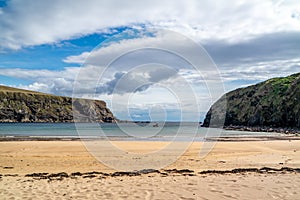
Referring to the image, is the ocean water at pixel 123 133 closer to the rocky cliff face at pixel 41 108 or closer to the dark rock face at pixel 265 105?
the dark rock face at pixel 265 105

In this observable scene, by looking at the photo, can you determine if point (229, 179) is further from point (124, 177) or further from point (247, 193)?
point (124, 177)

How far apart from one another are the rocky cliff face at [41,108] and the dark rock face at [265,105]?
7093 centimetres

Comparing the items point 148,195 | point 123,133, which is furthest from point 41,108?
point 148,195

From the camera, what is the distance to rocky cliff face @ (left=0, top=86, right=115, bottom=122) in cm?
15450

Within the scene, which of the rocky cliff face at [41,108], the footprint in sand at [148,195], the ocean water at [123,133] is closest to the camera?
the footprint in sand at [148,195]

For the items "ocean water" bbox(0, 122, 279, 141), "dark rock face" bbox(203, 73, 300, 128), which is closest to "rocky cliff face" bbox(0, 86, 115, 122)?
"ocean water" bbox(0, 122, 279, 141)

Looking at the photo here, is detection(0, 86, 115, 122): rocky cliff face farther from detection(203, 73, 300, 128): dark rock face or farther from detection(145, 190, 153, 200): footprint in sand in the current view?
detection(145, 190, 153, 200): footprint in sand

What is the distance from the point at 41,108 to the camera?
170 m

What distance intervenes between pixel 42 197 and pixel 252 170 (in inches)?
376

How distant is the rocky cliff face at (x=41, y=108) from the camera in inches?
6083

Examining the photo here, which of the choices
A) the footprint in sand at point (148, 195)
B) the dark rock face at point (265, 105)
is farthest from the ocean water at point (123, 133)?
the footprint in sand at point (148, 195)

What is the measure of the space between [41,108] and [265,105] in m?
129

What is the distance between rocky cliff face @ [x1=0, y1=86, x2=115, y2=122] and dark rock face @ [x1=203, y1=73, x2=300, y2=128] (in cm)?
7093

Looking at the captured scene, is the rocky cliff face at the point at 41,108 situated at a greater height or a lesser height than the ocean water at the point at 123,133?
greater
